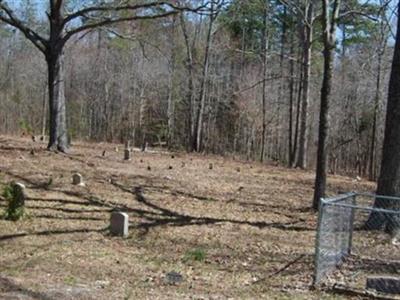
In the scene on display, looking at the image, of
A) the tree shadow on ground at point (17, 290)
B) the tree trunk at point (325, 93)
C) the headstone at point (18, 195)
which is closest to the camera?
the tree shadow on ground at point (17, 290)

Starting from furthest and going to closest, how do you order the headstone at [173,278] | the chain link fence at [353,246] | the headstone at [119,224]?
the headstone at [119,224], the chain link fence at [353,246], the headstone at [173,278]

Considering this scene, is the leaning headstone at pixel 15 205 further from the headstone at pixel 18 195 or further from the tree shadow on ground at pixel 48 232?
the tree shadow on ground at pixel 48 232

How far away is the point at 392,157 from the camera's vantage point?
30.0ft

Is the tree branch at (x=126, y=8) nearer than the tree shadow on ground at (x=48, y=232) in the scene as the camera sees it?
No

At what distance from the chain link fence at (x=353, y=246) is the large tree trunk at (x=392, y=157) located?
0.02 meters

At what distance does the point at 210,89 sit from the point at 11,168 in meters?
26.1

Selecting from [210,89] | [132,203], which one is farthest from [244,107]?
[132,203]

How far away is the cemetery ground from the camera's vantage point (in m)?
6.14

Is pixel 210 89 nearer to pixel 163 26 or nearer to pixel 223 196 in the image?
pixel 163 26

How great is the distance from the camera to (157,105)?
127ft

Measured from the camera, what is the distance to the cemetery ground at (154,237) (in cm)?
614

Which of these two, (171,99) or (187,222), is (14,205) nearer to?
(187,222)

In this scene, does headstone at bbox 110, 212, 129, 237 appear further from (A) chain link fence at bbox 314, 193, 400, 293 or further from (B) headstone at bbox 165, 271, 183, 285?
(A) chain link fence at bbox 314, 193, 400, 293

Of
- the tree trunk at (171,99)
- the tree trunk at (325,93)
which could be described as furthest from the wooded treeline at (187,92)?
the tree trunk at (325,93)
